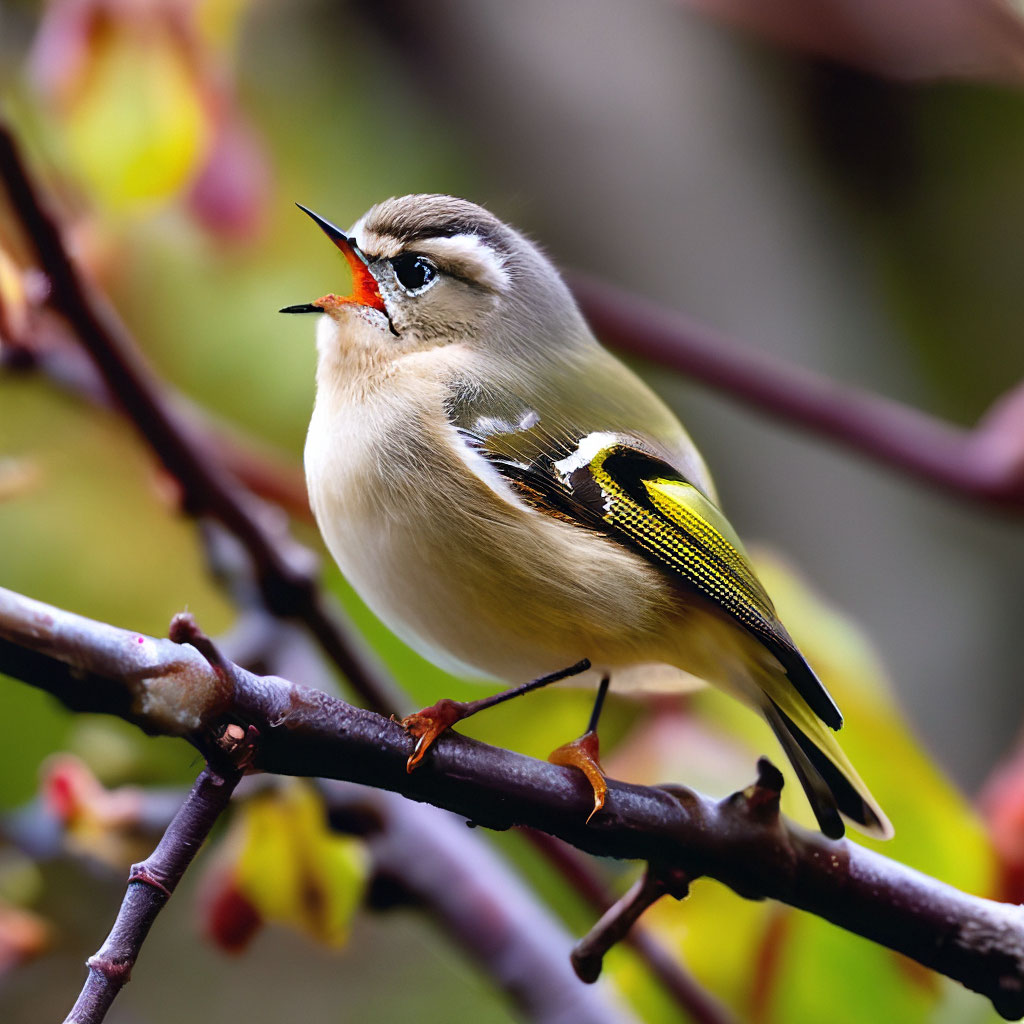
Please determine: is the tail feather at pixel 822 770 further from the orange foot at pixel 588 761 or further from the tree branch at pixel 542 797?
the orange foot at pixel 588 761

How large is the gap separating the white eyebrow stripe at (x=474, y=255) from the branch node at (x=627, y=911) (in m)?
0.31

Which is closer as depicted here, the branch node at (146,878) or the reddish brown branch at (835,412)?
the branch node at (146,878)

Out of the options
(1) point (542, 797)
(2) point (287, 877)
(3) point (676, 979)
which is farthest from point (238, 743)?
(3) point (676, 979)

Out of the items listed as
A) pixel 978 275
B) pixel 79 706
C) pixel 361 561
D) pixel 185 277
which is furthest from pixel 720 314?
pixel 79 706

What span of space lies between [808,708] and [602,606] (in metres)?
0.13

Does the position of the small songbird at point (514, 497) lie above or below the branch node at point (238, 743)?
above

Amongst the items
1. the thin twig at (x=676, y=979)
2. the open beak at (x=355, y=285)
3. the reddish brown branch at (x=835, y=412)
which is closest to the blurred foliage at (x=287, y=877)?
→ the thin twig at (x=676, y=979)

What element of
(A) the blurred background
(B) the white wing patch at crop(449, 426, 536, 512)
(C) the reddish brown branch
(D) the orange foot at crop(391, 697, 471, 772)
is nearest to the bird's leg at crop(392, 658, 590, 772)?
(D) the orange foot at crop(391, 697, 471, 772)

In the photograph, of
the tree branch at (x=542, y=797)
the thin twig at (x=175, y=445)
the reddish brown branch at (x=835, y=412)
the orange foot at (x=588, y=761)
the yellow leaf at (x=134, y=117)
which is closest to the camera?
the tree branch at (x=542, y=797)

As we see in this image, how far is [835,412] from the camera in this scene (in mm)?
969

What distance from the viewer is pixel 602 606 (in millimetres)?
567

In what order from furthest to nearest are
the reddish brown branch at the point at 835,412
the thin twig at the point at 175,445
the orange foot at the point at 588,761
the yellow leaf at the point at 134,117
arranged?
the reddish brown branch at the point at 835,412 → the yellow leaf at the point at 134,117 → the thin twig at the point at 175,445 → the orange foot at the point at 588,761

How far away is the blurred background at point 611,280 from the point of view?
2.67 ft

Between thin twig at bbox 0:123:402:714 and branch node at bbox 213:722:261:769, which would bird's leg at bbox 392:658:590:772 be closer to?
branch node at bbox 213:722:261:769
